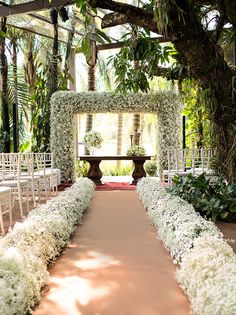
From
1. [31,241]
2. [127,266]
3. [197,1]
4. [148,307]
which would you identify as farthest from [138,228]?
[197,1]

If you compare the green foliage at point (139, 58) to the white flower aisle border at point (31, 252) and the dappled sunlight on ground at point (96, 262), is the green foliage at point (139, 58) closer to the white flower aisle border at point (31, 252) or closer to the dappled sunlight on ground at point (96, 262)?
the white flower aisle border at point (31, 252)

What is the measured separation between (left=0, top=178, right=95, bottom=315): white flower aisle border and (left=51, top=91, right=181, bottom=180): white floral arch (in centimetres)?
561

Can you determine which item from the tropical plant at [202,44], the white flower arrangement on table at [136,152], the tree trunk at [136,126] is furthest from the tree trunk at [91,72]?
the tropical plant at [202,44]

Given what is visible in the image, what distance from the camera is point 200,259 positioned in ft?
8.15

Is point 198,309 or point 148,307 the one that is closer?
point 198,309

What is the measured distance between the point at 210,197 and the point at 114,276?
2741 mm

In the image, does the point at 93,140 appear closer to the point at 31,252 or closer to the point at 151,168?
the point at 151,168

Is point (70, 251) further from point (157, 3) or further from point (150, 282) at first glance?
point (157, 3)

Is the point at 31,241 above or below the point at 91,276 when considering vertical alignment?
above

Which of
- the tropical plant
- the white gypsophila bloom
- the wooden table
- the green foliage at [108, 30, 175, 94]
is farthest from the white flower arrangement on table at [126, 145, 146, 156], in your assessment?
the white gypsophila bloom

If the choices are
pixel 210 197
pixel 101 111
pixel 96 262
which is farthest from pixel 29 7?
pixel 96 262

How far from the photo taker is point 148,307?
7.41ft

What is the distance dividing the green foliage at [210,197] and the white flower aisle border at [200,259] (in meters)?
0.71

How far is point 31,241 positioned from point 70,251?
66 cm
